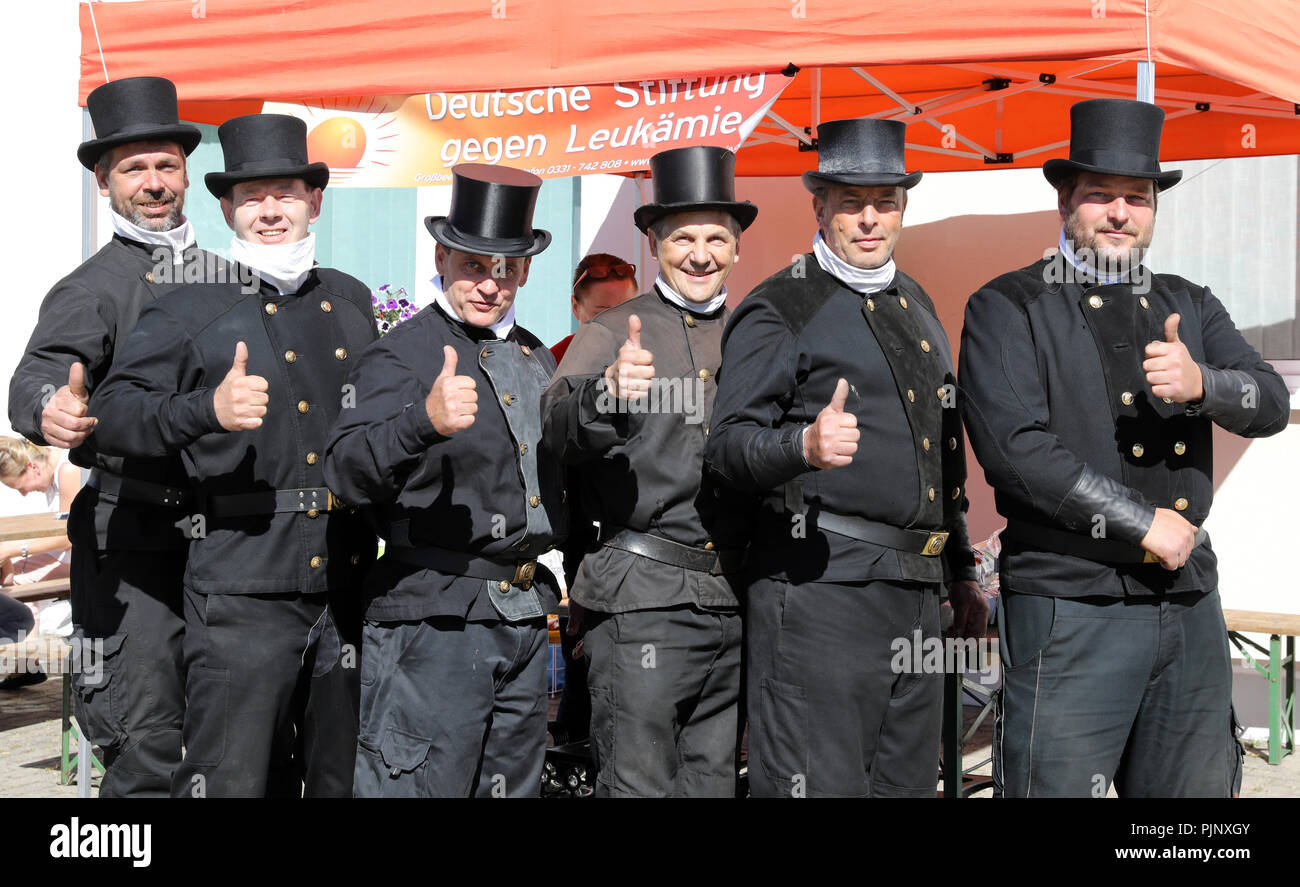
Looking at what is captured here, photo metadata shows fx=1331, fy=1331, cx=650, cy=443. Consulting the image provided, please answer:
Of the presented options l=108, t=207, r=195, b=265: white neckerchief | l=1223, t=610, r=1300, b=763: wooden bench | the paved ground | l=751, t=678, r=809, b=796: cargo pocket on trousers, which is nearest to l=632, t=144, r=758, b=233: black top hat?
l=751, t=678, r=809, b=796: cargo pocket on trousers

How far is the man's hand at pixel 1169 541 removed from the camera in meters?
2.97

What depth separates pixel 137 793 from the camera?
11.7 feet

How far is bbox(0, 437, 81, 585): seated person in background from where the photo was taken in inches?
262

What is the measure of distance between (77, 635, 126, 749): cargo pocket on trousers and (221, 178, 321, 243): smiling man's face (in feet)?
3.77

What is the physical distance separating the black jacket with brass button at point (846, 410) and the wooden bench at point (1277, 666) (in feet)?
10.4

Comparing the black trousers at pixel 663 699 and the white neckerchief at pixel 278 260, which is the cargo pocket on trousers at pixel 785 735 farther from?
the white neckerchief at pixel 278 260

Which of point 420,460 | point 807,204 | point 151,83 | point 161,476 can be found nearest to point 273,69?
point 151,83

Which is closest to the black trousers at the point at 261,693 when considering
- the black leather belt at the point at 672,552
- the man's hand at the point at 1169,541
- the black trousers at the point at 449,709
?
the black trousers at the point at 449,709

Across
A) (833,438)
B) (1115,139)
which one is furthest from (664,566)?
(1115,139)

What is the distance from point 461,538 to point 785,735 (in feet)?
3.05

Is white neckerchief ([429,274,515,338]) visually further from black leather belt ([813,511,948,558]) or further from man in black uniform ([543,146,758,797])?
black leather belt ([813,511,948,558])

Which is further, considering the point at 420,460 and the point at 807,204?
the point at 807,204
